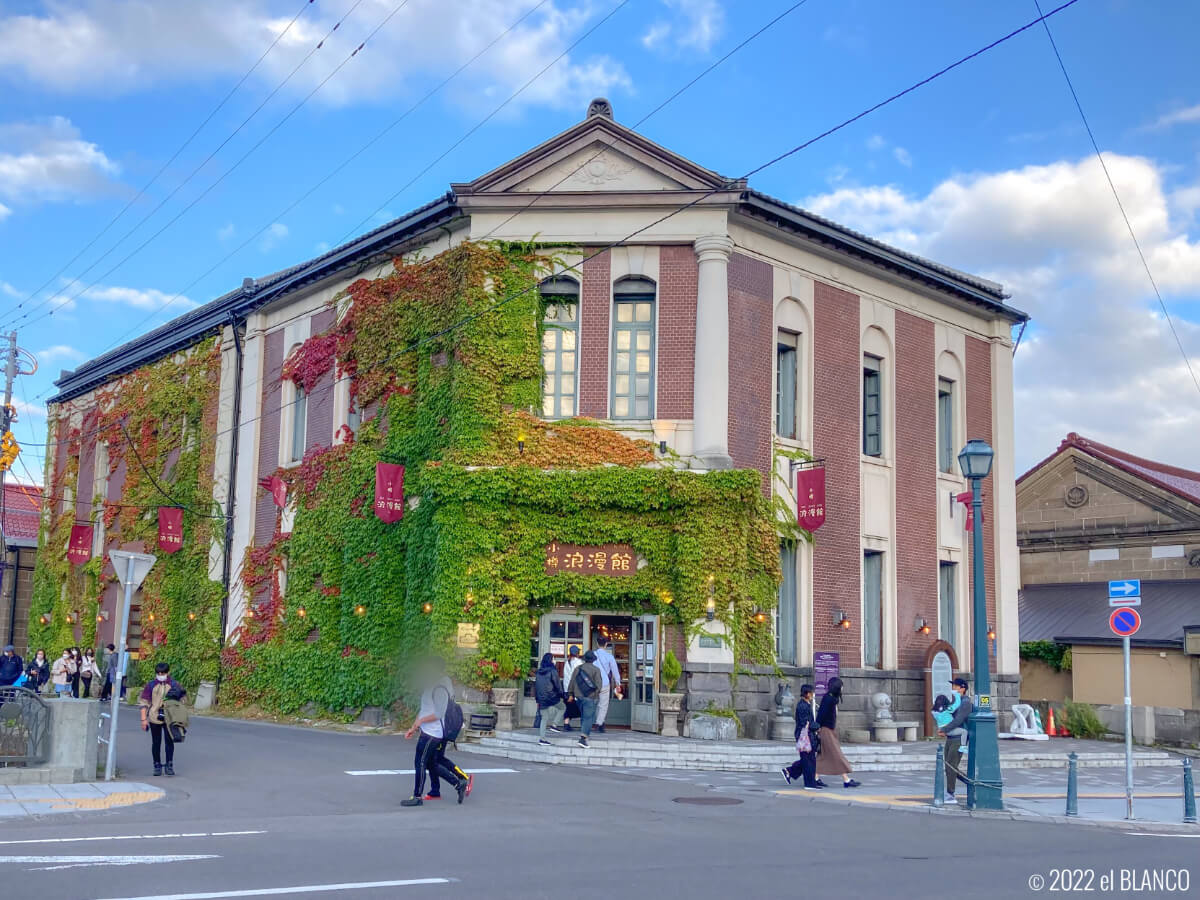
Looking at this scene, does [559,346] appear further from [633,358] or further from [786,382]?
[786,382]

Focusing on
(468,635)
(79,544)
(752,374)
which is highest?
(752,374)

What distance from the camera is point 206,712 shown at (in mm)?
30078

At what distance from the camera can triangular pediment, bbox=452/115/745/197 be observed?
79.2ft

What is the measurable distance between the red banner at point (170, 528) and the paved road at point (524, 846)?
629 inches

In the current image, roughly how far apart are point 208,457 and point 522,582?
13731 millimetres

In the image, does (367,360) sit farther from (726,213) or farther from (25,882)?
(25,882)

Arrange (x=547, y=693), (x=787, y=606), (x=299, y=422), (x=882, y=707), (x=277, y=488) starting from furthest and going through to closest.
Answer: (x=299, y=422) → (x=277, y=488) → (x=787, y=606) → (x=882, y=707) → (x=547, y=693)

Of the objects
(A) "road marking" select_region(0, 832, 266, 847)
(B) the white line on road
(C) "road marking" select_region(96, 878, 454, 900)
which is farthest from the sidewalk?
(C) "road marking" select_region(96, 878, 454, 900)

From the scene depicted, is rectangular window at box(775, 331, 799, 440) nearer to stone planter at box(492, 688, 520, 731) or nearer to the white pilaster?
the white pilaster

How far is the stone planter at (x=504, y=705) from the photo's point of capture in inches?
877

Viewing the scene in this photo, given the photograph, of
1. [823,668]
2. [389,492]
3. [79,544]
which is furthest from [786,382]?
[79,544]

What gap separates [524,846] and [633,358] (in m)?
14.2

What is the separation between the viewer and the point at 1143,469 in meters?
36.7

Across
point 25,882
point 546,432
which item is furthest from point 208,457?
point 25,882
